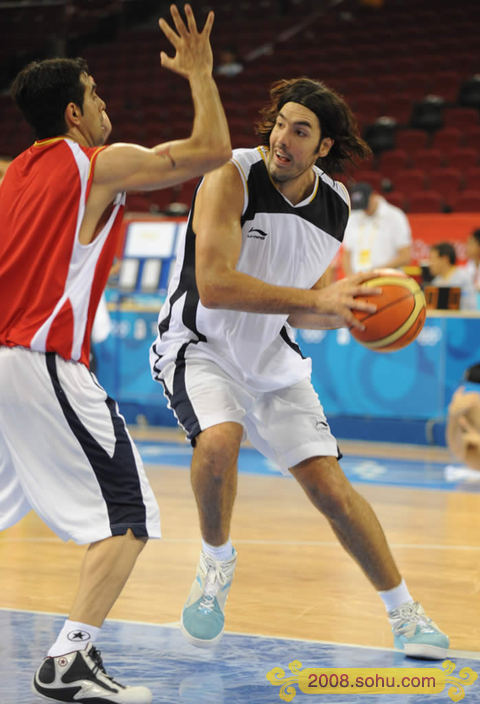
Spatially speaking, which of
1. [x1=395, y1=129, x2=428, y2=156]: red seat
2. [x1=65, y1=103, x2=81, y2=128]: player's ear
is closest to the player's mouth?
[x1=65, y1=103, x2=81, y2=128]: player's ear

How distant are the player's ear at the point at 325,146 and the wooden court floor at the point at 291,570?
67.5 inches

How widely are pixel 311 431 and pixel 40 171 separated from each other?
135 centimetres

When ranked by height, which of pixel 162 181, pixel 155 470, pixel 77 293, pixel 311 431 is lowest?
pixel 155 470

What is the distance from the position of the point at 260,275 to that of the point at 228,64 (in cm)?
1777

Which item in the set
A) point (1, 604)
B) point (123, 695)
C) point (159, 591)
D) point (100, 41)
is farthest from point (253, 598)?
point (100, 41)

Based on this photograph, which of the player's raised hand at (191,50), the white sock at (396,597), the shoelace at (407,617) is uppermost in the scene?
the player's raised hand at (191,50)

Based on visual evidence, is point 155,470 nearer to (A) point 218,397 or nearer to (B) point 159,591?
(B) point 159,591

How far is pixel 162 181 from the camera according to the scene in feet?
9.95

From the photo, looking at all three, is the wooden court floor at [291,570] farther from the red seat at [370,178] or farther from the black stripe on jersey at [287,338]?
the red seat at [370,178]

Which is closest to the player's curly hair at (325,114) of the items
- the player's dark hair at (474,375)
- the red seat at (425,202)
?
the player's dark hair at (474,375)

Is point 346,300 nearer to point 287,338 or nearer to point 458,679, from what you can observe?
point 287,338

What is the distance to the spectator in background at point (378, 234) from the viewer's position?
10492 mm

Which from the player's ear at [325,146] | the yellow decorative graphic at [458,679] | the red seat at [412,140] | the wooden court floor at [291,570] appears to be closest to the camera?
the yellow decorative graphic at [458,679]

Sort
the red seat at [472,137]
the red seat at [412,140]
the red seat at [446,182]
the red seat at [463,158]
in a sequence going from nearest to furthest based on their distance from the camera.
Answer: the red seat at [446,182]
the red seat at [463,158]
the red seat at [472,137]
the red seat at [412,140]
